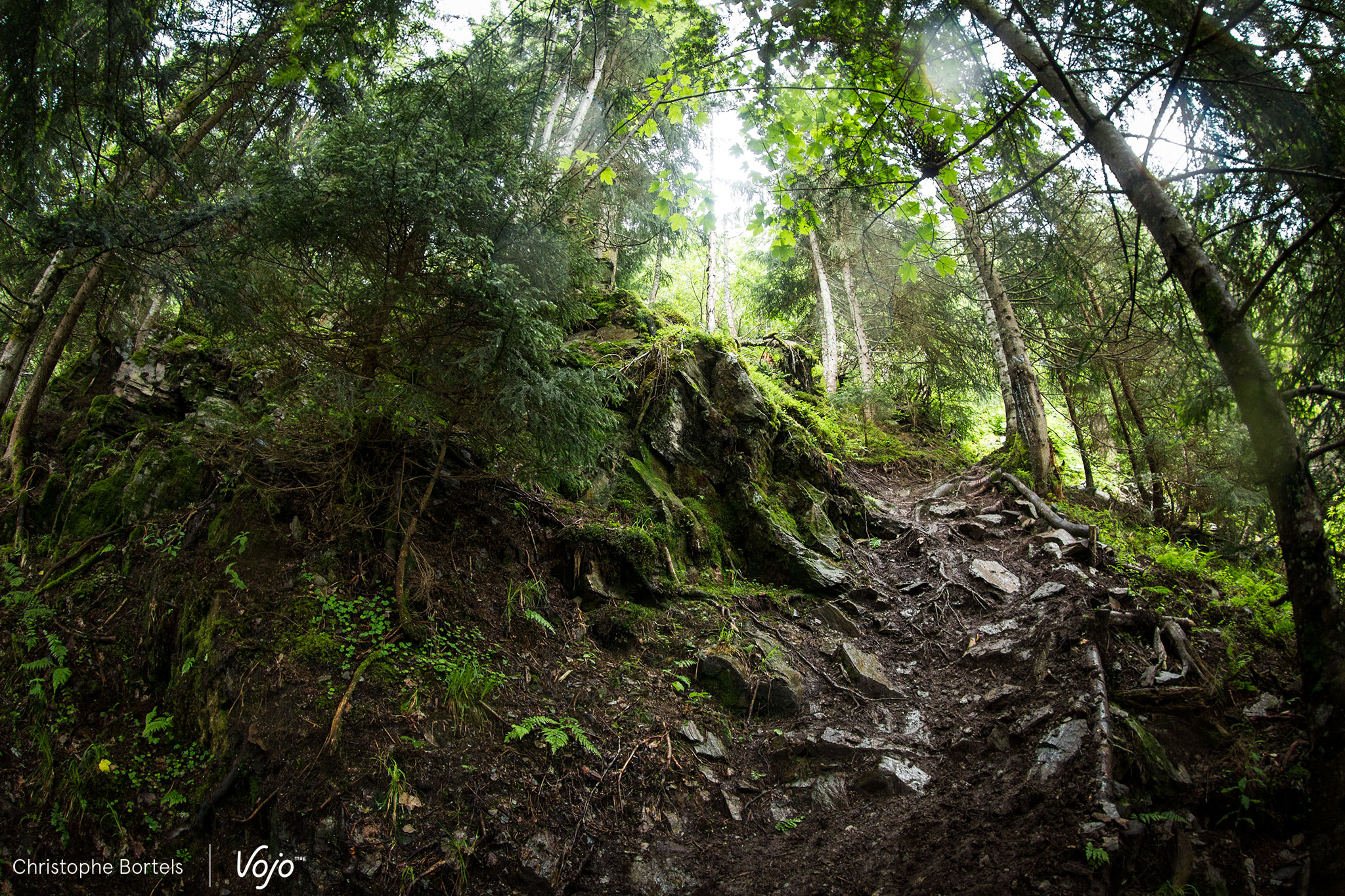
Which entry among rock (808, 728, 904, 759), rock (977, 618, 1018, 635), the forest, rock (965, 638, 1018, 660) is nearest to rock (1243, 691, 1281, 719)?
the forest

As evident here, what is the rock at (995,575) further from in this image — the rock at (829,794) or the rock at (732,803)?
the rock at (732,803)

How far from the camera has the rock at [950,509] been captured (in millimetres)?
9398

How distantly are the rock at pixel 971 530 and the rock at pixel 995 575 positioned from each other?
3.35ft

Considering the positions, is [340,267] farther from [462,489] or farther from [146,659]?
[146,659]

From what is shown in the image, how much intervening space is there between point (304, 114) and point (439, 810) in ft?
22.3

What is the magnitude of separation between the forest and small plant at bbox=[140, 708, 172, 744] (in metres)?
0.03

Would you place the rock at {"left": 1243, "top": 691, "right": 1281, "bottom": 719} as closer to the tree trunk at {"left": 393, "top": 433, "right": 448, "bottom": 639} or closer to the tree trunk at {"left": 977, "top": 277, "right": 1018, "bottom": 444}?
the tree trunk at {"left": 393, "top": 433, "right": 448, "bottom": 639}

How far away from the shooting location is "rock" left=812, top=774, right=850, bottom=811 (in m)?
4.14

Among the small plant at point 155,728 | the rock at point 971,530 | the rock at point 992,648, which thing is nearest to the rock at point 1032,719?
the rock at point 992,648

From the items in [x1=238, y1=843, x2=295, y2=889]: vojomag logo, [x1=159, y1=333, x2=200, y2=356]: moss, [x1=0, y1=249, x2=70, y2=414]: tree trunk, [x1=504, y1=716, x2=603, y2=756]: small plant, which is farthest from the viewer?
[x1=159, y1=333, x2=200, y2=356]: moss

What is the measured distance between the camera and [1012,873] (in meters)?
2.84

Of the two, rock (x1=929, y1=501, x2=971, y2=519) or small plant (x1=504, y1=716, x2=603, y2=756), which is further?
rock (x1=929, y1=501, x2=971, y2=519)

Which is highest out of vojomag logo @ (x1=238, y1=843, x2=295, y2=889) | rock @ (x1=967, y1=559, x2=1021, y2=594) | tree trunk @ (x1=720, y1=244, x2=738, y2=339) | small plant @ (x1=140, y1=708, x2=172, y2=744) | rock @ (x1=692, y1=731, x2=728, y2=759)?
tree trunk @ (x1=720, y1=244, x2=738, y2=339)

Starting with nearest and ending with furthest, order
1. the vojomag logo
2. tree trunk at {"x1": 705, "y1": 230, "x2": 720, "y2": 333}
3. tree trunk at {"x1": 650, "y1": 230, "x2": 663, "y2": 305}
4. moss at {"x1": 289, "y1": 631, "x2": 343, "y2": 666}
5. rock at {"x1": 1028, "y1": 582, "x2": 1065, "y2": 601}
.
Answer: the vojomag logo, moss at {"x1": 289, "y1": 631, "x2": 343, "y2": 666}, rock at {"x1": 1028, "y1": 582, "x2": 1065, "y2": 601}, tree trunk at {"x1": 705, "y1": 230, "x2": 720, "y2": 333}, tree trunk at {"x1": 650, "y1": 230, "x2": 663, "y2": 305}
